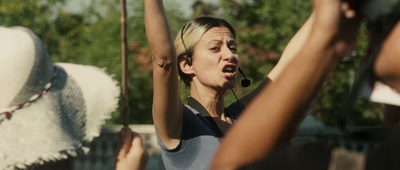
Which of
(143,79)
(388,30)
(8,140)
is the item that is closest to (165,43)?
(8,140)

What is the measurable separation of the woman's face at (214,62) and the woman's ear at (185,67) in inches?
1.1

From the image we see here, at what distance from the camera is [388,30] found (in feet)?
6.23

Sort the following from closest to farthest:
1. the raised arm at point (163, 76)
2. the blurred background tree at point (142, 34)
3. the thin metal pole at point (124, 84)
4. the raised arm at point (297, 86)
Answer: the raised arm at point (297, 86)
the raised arm at point (163, 76)
the thin metal pole at point (124, 84)
the blurred background tree at point (142, 34)

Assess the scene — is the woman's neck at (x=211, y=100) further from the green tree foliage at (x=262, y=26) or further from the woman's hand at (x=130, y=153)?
the green tree foliage at (x=262, y=26)

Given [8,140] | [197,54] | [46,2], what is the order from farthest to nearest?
1. [46,2]
2. [197,54]
3. [8,140]

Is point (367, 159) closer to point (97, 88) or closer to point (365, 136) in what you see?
point (365, 136)

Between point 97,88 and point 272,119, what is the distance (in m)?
1.75

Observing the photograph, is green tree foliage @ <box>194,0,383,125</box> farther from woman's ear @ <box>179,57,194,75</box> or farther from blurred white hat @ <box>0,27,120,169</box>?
blurred white hat @ <box>0,27,120,169</box>

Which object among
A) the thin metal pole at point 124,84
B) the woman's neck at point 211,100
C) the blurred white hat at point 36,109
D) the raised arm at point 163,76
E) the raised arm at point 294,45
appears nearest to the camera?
the raised arm at point 294,45

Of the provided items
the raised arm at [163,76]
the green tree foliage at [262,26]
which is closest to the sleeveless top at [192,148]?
the raised arm at [163,76]

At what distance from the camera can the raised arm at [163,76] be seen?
11.3ft

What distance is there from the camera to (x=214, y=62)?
165 inches

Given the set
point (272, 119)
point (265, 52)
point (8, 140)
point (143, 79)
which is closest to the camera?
point (272, 119)

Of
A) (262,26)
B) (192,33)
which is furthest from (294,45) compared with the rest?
(262,26)
